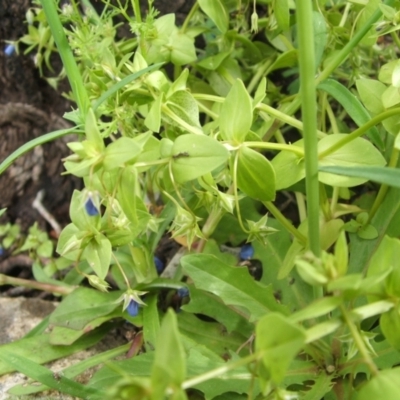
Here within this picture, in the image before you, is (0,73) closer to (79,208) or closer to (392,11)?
(79,208)

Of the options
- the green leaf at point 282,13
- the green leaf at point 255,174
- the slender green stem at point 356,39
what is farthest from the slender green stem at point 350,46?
the green leaf at point 255,174

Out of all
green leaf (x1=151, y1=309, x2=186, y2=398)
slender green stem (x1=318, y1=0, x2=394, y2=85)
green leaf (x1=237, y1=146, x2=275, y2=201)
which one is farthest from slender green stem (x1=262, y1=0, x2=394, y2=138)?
green leaf (x1=151, y1=309, x2=186, y2=398)

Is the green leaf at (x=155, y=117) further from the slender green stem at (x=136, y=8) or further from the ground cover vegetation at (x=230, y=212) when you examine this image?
the slender green stem at (x=136, y=8)

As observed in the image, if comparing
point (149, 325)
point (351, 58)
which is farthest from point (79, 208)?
point (351, 58)

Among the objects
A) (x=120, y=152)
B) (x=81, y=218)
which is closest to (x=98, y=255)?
(x=81, y=218)

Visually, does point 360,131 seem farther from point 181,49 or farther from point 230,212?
point 181,49

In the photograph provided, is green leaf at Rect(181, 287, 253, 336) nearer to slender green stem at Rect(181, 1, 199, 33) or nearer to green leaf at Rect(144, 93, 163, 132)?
green leaf at Rect(144, 93, 163, 132)
